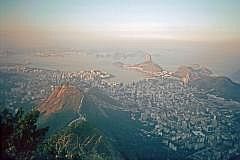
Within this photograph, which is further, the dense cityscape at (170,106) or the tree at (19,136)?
the dense cityscape at (170,106)

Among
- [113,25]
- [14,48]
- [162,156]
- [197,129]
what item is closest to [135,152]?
[162,156]

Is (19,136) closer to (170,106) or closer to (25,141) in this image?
(25,141)

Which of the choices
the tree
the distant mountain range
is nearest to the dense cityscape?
the distant mountain range

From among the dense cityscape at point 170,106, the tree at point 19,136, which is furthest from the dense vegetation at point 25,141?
the dense cityscape at point 170,106

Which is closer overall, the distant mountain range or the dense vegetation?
the dense vegetation

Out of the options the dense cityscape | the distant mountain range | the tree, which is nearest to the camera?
the tree

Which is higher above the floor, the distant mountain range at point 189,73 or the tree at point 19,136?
the distant mountain range at point 189,73

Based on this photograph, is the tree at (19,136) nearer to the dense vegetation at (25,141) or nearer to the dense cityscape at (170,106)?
the dense vegetation at (25,141)

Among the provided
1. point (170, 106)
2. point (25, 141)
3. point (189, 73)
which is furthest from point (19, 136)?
point (189, 73)

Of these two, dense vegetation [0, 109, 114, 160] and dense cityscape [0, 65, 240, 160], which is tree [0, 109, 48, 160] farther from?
dense cityscape [0, 65, 240, 160]
